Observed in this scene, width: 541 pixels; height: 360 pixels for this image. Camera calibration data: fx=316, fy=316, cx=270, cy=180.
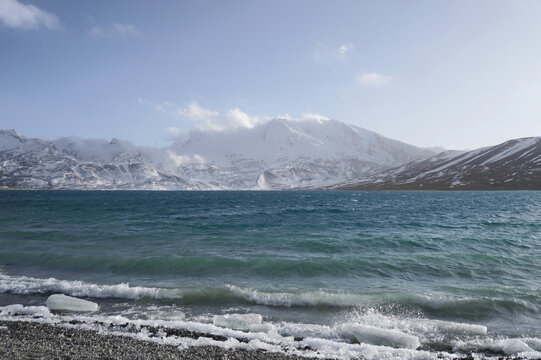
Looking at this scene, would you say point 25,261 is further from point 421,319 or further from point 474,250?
point 474,250

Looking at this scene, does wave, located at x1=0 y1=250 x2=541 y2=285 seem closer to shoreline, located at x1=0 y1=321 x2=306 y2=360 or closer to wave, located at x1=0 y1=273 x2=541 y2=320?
wave, located at x1=0 y1=273 x2=541 y2=320

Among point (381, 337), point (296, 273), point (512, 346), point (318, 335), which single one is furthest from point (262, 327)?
point (512, 346)

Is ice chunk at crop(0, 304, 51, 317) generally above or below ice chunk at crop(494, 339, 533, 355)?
above

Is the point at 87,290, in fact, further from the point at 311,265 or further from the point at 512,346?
the point at 512,346

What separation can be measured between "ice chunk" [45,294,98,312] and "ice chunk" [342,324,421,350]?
13052 millimetres

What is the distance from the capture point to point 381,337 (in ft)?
44.2

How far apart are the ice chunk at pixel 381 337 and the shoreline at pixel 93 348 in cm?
343

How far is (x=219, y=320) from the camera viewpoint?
15062mm

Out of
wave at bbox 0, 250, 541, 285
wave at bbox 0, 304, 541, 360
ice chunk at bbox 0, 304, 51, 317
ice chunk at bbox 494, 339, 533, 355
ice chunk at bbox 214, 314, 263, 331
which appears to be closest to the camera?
wave at bbox 0, 304, 541, 360

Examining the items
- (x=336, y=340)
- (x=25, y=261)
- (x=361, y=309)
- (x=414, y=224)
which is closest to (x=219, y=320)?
(x=336, y=340)

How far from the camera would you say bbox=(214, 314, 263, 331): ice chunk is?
14711mm

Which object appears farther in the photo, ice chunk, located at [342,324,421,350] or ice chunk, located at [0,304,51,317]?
ice chunk, located at [0,304,51,317]

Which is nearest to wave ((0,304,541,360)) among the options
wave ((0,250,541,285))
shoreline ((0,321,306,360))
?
shoreline ((0,321,306,360))

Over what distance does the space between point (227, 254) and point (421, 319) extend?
17330 millimetres
